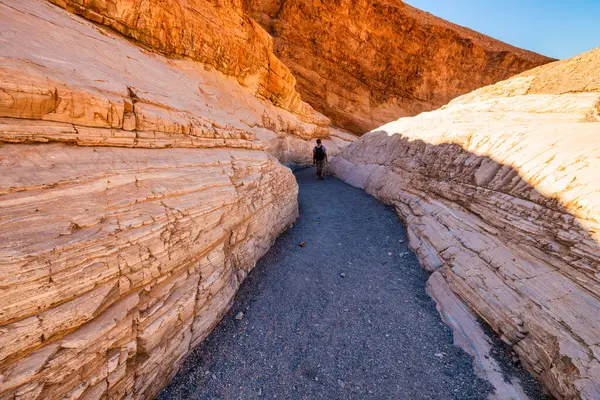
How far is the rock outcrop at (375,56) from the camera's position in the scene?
925 inches

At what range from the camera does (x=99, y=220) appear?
2.51 m

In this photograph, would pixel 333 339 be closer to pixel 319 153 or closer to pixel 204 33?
pixel 319 153

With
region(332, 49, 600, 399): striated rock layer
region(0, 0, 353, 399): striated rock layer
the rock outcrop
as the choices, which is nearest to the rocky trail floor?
region(0, 0, 353, 399): striated rock layer

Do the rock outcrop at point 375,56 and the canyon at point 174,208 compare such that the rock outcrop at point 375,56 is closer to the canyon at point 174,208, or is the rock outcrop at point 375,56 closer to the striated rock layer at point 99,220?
the canyon at point 174,208

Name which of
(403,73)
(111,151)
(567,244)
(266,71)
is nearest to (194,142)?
(111,151)

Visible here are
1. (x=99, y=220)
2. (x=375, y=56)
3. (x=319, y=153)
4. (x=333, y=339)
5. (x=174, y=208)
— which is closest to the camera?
(x=99, y=220)

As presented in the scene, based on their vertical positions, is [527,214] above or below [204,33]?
below

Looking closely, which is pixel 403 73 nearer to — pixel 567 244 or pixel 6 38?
pixel 567 244

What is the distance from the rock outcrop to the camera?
23.5 metres

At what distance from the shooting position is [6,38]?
2623mm

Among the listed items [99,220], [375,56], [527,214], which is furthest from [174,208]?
[375,56]

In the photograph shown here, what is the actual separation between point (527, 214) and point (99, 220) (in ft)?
20.0

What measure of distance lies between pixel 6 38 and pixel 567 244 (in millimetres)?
7443

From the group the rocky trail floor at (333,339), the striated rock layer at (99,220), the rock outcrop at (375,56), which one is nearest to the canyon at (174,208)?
the striated rock layer at (99,220)
